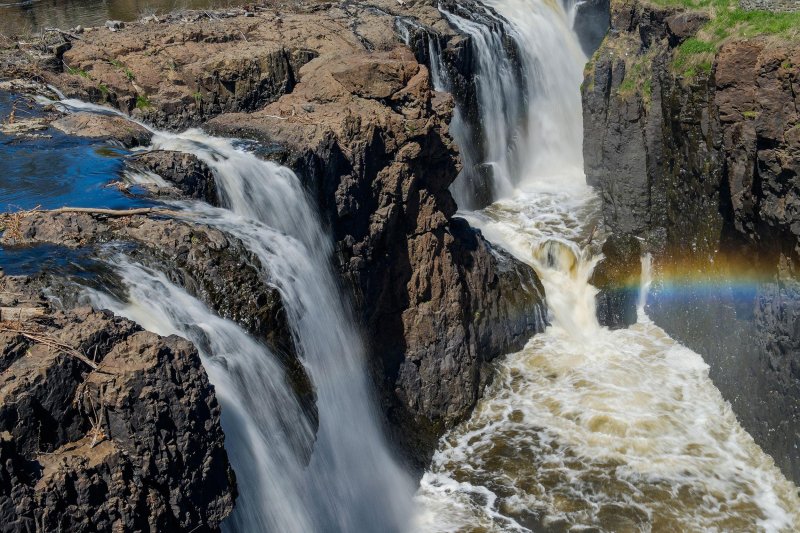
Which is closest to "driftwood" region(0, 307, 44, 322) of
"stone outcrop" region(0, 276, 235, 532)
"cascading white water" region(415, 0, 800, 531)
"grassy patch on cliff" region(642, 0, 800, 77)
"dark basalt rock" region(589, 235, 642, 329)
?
"stone outcrop" region(0, 276, 235, 532)

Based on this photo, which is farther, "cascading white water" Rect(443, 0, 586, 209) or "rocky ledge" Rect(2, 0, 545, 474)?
"cascading white water" Rect(443, 0, 586, 209)

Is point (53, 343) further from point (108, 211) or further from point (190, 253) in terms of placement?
point (108, 211)

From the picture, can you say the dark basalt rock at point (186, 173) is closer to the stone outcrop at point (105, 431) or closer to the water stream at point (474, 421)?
the water stream at point (474, 421)

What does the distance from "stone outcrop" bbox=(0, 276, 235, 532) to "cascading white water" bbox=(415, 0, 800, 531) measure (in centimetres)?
568

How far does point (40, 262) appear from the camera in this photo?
9.01 metres

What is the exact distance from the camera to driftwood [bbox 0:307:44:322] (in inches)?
286

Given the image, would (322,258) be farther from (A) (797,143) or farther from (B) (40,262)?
(A) (797,143)

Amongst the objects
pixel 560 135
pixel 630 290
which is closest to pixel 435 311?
pixel 630 290

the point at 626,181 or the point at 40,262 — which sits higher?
the point at 40,262

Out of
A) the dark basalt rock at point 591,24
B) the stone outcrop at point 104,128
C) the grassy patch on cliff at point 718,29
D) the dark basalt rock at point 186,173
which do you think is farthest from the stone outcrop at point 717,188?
the stone outcrop at point 104,128

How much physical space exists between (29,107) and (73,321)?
32.4 ft

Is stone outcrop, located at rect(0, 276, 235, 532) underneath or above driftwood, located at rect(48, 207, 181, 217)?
underneath

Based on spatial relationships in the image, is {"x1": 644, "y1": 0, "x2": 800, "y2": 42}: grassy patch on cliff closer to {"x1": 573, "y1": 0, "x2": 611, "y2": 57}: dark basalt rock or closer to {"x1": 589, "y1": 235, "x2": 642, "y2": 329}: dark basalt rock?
{"x1": 589, "y1": 235, "x2": 642, "y2": 329}: dark basalt rock

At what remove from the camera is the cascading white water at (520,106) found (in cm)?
2166
